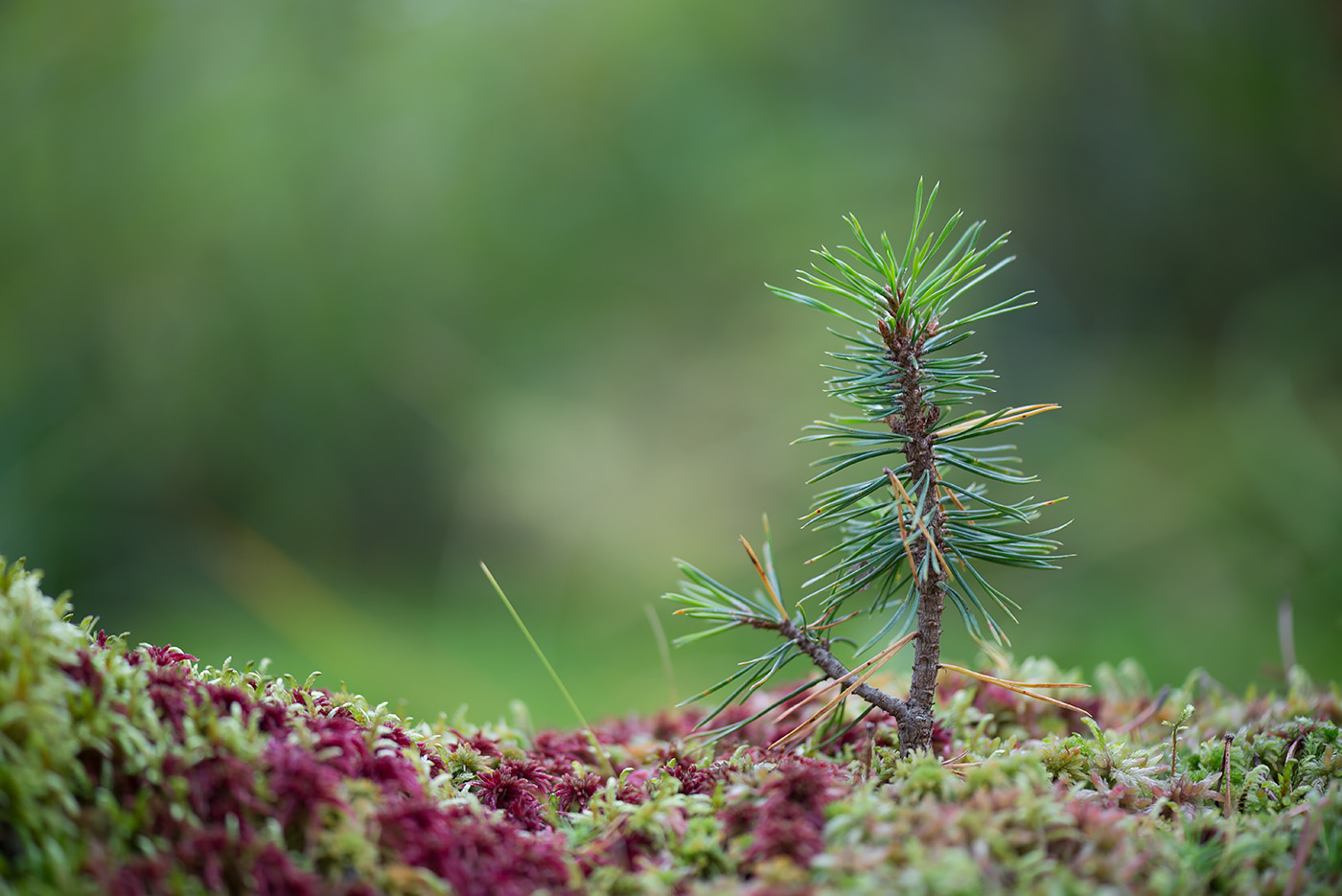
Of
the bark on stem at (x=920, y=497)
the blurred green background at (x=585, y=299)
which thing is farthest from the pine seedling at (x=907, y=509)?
the blurred green background at (x=585, y=299)

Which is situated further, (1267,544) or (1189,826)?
(1267,544)

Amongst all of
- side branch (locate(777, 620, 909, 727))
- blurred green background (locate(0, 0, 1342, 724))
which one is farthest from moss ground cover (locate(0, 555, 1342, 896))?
blurred green background (locate(0, 0, 1342, 724))

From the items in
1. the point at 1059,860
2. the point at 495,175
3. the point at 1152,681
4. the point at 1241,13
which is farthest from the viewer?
the point at 495,175

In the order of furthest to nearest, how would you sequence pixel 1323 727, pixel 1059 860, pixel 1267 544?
pixel 1267 544 < pixel 1323 727 < pixel 1059 860

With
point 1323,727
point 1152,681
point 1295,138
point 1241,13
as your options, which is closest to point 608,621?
point 1152,681

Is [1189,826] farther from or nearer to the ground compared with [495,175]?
nearer to the ground

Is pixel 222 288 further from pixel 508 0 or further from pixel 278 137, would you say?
pixel 508 0

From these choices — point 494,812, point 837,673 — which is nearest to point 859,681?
point 837,673
